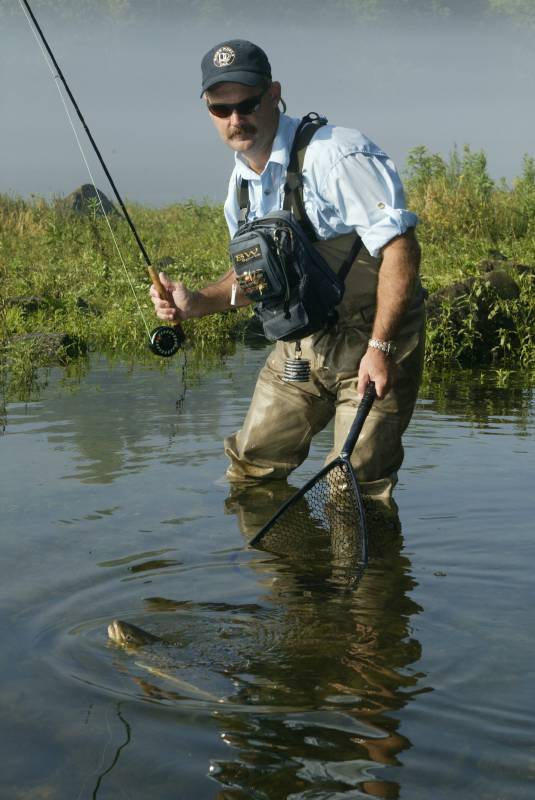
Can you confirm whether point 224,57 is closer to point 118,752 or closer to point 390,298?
point 390,298

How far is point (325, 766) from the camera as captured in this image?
9.46 ft


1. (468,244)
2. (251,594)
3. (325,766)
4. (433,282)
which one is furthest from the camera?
(468,244)

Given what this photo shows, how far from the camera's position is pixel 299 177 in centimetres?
467

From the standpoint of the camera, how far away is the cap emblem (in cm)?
468

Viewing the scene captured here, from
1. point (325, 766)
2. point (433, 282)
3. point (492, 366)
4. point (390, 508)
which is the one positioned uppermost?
point (433, 282)

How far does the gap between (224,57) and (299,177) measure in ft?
1.94

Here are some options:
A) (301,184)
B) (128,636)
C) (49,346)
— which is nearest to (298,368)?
(301,184)

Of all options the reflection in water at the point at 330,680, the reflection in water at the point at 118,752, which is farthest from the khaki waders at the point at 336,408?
the reflection in water at the point at 118,752

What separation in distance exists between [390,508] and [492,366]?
16.3ft

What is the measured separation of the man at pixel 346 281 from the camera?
4.45 metres

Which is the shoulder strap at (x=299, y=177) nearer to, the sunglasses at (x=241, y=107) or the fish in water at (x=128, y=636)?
the sunglasses at (x=241, y=107)

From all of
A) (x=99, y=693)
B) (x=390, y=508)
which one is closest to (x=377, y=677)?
(x=99, y=693)

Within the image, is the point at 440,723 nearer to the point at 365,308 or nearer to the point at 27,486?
the point at 365,308

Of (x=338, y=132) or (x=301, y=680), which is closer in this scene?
(x=301, y=680)
